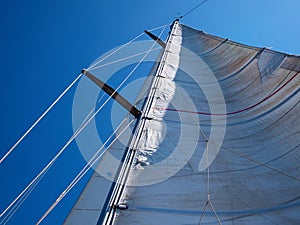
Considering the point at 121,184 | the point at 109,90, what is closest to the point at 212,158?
the point at 121,184

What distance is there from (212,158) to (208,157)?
42 mm

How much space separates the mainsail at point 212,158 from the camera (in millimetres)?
2010

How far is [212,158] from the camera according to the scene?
2670 mm

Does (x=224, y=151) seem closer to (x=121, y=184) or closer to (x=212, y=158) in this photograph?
(x=212, y=158)

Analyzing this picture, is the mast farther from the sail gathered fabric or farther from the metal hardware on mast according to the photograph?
the metal hardware on mast

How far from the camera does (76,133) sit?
3725 millimetres

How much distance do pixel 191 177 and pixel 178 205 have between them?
0.39 meters

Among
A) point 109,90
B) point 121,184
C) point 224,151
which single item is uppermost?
point 109,90

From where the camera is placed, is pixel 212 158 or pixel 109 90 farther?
pixel 109 90

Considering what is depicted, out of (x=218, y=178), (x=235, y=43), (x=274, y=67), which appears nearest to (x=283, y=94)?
(x=274, y=67)

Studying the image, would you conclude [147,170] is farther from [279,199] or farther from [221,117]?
[221,117]

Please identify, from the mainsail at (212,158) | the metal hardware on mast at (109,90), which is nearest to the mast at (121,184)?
the mainsail at (212,158)

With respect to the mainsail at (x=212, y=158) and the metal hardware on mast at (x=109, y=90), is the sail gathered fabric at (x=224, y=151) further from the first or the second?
the metal hardware on mast at (x=109, y=90)

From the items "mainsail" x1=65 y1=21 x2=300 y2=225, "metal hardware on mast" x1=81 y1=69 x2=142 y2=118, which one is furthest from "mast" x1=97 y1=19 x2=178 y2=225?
"metal hardware on mast" x1=81 y1=69 x2=142 y2=118
